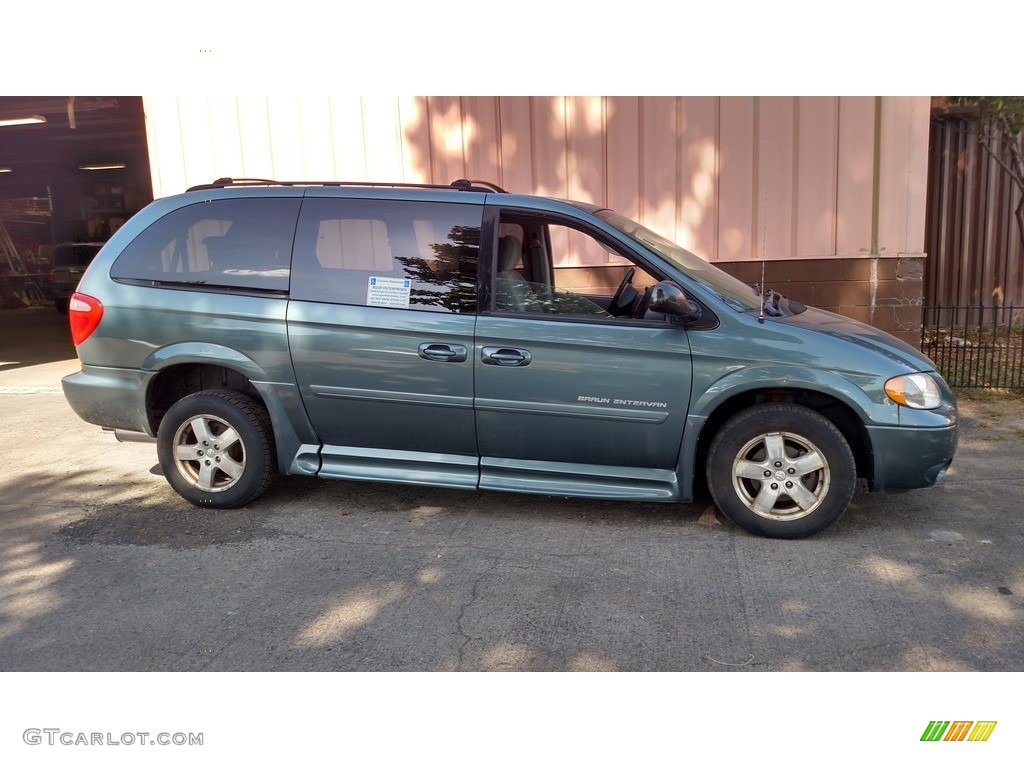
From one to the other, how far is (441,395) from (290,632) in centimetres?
163

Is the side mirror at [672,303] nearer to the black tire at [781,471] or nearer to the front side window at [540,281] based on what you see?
the front side window at [540,281]

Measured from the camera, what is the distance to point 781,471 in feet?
15.6

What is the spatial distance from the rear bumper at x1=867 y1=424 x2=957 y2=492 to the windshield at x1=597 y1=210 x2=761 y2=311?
1021 millimetres

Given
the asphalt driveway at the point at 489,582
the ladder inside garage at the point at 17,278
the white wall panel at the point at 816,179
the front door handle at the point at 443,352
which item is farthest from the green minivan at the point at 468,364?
the ladder inside garage at the point at 17,278

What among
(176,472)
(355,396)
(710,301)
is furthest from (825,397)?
(176,472)

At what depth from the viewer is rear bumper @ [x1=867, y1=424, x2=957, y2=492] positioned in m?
4.64

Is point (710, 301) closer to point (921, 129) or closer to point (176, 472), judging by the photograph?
point (176, 472)

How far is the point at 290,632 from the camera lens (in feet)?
12.6

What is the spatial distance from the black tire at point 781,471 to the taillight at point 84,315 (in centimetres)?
372

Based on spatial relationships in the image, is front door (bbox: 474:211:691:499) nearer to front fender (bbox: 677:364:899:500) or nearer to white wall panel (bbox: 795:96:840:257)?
front fender (bbox: 677:364:899:500)

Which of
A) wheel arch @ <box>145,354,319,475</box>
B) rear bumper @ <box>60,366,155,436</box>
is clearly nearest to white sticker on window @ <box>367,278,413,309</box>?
wheel arch @ <box>145,354,319,475</box>

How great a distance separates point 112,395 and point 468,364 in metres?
2.25

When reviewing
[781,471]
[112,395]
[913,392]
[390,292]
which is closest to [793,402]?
[781,471]

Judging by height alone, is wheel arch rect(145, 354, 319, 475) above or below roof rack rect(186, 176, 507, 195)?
below
